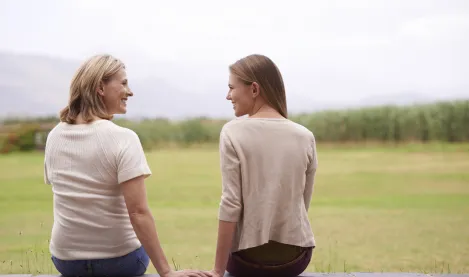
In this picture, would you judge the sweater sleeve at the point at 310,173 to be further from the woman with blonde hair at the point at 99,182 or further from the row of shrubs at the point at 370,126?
the row of shrubs at the point at 370,126

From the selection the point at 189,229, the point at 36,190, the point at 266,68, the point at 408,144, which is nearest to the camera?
the point at 266,68

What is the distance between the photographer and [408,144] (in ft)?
62.5

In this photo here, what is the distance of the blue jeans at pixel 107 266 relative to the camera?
2.20 metres

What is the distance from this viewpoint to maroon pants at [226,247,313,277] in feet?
7.30

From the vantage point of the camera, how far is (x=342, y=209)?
12484 mm

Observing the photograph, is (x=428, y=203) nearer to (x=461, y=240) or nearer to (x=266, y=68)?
(x=461, y=240)

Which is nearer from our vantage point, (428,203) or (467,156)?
(428,203)

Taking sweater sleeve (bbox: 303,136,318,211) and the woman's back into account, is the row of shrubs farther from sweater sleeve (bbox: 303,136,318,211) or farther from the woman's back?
the woman's back

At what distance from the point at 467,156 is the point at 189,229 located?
43.1ft

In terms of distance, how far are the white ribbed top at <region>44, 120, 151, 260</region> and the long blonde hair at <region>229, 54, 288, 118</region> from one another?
17.7 inches

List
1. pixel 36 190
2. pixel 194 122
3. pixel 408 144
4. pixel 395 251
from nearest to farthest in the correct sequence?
pixel 395 251, pixel 36 190, pixel 194 122, pixel 408 144

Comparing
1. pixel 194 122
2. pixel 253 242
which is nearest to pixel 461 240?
pixel 253 242

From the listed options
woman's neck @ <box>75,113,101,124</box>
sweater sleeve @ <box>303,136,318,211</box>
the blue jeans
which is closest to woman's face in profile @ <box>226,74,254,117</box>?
sweater sleeve @ <box>303,136,318,211</box>

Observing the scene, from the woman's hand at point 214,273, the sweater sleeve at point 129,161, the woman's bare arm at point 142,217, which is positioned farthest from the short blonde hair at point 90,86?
the woman's hand at point 214,273
